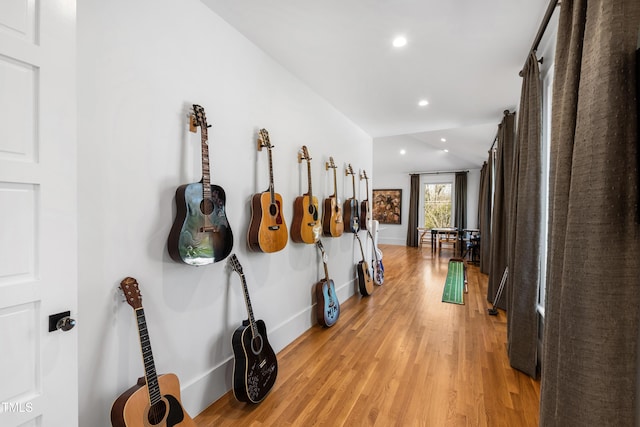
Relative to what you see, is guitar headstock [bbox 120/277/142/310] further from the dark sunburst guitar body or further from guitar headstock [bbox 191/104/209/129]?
guitar headstock [bbox 191/104/209/129]

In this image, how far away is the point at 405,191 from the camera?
32.2ft

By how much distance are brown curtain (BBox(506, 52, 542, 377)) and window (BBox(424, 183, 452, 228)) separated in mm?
7322

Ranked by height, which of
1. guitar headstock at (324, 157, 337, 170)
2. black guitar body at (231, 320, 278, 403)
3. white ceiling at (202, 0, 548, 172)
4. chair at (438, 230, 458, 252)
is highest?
white ceiling at (202, 0, 548, 172)

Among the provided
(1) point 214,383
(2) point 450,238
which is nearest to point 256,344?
(1) point 214,383

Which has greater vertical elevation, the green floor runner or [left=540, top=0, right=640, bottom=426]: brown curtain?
[left=540, top=0, right=640, bottom=426]: brown curtain

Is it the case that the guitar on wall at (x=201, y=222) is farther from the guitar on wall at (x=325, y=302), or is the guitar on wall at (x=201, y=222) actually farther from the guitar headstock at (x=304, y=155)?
the guitar on wall at (x=325, y=302)

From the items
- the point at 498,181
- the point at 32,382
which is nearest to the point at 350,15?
the point at 32,382

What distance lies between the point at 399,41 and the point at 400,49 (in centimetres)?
12

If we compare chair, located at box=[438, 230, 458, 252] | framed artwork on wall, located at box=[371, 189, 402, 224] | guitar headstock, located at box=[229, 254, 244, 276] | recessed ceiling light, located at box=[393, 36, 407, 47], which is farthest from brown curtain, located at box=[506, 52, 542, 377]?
framed artwork on wall, located at box=[371, 189, 402, 224]

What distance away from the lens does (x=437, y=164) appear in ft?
28.3

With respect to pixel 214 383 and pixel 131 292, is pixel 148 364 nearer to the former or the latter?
pixel 131 292

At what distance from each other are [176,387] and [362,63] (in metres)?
2.60

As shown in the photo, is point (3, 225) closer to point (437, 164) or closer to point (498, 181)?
point (498, 181)

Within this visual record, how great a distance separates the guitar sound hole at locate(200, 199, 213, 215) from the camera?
161 centimetres
